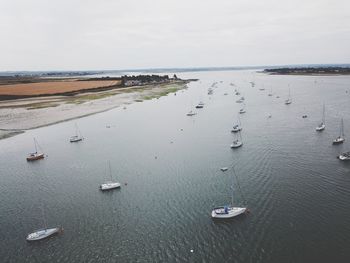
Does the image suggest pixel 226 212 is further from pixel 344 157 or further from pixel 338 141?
pixel 338 141

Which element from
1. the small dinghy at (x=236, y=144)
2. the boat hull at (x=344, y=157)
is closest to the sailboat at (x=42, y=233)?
the small dinghy at (x=236, y=144)

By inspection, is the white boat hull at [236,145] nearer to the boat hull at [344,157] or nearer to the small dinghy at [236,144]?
the small dinghy at [236,144]

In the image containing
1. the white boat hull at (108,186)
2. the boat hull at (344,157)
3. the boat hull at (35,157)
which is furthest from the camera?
the boat hull at (35,157)

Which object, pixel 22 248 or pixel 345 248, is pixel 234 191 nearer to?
pixel 345 248

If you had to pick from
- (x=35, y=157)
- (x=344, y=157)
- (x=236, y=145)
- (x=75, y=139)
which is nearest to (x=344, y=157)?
(x=344, y=157)

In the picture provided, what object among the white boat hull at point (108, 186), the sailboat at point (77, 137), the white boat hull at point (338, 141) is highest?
the white boat hull at point (338, 141)

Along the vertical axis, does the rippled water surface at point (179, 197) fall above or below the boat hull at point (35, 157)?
below
